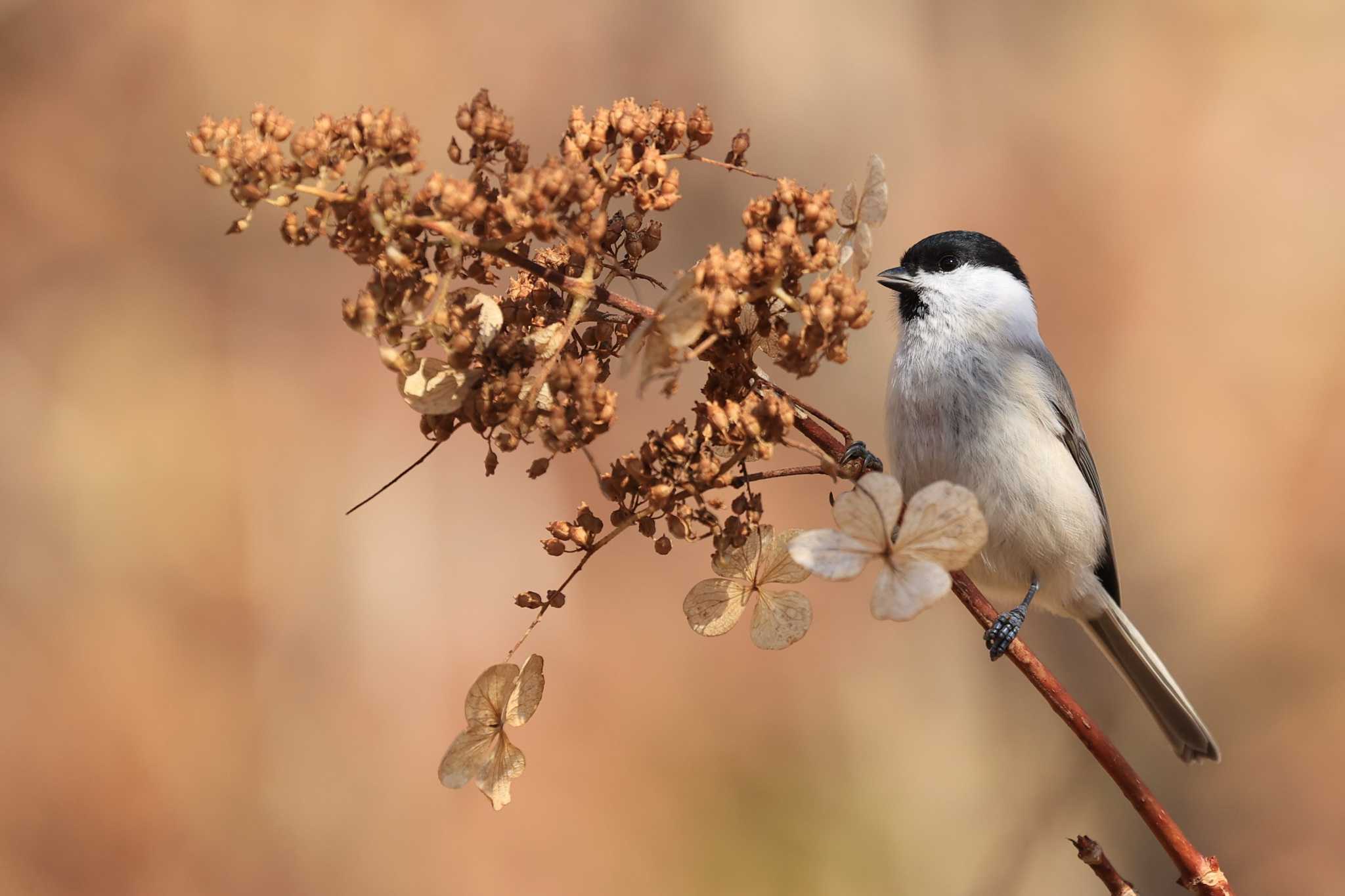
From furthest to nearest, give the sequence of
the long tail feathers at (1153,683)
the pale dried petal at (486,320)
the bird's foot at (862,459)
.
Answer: the long tail feathers at (1153,683)
the bird's foot at (862,459)
the pale dried petal at (486,320)

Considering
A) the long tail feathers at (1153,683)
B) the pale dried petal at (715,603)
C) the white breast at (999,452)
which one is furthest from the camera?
the long tail feathers at (1153,683)

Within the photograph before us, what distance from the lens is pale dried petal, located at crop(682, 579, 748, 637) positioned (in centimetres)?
122

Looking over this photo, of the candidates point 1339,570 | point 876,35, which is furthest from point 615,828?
point 876,35

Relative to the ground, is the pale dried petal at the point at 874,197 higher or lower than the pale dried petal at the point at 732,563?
higher

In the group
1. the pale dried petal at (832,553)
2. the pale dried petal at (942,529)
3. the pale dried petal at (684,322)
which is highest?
the pale dried petal at (684,322)

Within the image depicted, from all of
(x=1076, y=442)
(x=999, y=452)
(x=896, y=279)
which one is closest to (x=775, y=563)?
(x=999, y=452)

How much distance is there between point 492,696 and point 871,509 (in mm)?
505

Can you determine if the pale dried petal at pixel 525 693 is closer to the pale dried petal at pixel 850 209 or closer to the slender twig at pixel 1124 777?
the slender twig at pixel 1124 777

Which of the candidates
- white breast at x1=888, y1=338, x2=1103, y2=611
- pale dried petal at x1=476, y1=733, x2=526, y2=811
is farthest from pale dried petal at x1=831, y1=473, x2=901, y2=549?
white breast at x1=888, y1=338, x2=1103, y2=611

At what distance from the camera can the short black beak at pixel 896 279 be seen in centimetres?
250

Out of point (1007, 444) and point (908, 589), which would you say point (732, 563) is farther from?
point (1007, 444)

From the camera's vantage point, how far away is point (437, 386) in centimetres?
109

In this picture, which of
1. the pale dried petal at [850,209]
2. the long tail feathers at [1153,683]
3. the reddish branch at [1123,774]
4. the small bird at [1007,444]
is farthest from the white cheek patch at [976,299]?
the reddish branch at [1123,774]

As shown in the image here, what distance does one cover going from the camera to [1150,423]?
4766mm
